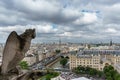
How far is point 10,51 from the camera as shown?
3480 mm

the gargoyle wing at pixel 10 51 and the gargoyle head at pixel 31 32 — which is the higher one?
the gargoyle head at pixel 31 32

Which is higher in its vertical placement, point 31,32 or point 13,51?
point 31,32

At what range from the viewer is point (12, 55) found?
348cm

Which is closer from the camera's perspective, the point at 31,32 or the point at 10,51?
the point at 10,51

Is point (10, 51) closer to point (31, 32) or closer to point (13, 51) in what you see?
point (13, 51)

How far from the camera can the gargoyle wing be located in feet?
11.4

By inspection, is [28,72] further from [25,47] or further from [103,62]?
[103,62]

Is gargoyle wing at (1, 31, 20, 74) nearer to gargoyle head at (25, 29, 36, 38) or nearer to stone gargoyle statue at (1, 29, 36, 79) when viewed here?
stone gargoyle statue at (1, 29, 36, 79)

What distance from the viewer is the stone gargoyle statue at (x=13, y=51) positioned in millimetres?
3480

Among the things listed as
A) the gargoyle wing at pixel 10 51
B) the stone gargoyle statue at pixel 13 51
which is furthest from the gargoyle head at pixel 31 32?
the gargoyle wing at pixel 10 51

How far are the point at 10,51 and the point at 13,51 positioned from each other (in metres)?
0.04

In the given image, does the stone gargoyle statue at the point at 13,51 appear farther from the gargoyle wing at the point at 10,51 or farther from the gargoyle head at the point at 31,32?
the gargoyle head at the point at 31,32

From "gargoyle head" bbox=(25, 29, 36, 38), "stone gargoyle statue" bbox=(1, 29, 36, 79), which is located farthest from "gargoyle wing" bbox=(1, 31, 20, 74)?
"gargoyle head" bbox=(25, 29, 36, 38)

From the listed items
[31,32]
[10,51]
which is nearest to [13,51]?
[10,51]
